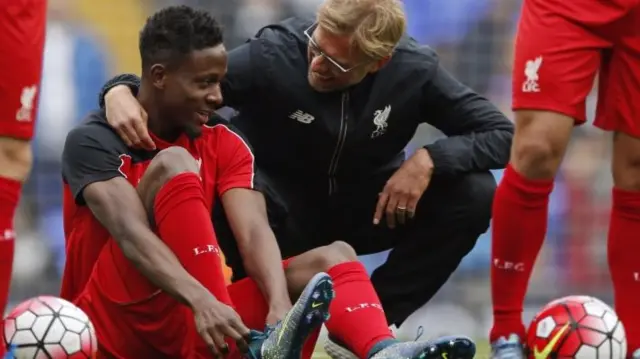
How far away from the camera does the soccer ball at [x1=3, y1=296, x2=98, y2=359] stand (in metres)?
3.85

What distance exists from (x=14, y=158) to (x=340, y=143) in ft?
4.81

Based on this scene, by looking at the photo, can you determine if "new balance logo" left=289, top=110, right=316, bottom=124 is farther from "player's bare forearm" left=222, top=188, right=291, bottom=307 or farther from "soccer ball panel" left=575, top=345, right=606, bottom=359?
"soccer ball panel" left=575, top=345, right=606, bottom=359

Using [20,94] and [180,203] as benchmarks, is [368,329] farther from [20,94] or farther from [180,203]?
[20,94]

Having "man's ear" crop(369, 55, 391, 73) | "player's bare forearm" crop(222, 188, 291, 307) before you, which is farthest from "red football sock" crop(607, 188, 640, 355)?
"player's bare forearm" crop(222, 188, 291, 307)

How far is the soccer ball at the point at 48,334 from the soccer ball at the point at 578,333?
1386 millimetres

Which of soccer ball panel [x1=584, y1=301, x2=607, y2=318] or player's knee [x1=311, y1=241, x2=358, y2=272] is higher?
player's knee [x1=311, y1=241, x2=358, y2=272]

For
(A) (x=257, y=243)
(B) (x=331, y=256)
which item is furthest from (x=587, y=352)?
(A) (x=257, y=243)

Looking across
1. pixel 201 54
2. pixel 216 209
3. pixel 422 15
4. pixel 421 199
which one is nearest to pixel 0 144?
pixel 201 54

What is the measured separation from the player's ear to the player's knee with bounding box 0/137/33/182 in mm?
627

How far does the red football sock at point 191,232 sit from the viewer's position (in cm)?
401

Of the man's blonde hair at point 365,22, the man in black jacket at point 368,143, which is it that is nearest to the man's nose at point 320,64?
the man in black jacket at point 368,143

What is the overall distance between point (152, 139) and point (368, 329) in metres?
0.94

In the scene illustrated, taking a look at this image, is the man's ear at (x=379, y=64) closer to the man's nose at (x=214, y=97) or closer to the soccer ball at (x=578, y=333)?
the man's nose at (x=214, y=97)

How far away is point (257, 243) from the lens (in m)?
4.26
